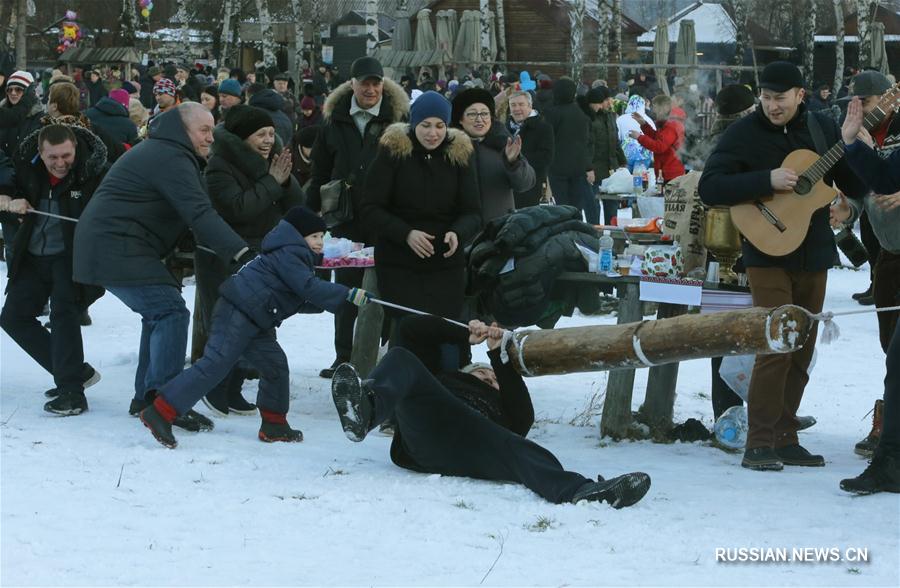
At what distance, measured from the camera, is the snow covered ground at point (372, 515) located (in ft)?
16.7

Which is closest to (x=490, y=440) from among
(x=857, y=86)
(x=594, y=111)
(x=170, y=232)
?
(x=170, y=232)

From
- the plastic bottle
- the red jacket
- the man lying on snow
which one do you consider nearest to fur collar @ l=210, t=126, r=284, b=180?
the man lying on snow

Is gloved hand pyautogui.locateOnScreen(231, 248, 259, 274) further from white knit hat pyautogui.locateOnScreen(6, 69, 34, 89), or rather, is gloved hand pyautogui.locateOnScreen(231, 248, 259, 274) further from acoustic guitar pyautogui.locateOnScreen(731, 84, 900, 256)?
white knit hat pyautogui.locateOnScreen(6, 69, 34, 89)

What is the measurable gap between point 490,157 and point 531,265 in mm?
1098

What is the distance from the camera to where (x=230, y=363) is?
739cm

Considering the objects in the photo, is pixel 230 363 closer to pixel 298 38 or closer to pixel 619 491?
pixel 619 491

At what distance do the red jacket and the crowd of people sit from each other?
19.6 ft

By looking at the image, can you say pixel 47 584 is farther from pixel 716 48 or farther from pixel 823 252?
pixel 716 48

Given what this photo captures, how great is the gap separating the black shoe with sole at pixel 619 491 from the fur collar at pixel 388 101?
367 cm

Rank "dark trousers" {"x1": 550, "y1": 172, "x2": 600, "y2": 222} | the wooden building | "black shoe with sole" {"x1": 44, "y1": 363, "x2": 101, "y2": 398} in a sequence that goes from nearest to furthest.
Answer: "black shoe with sole" {"x1": 44, "y1": 363, "x2": 101, "y2": 398} → "dark trousers" {"x1": 550, "y1": 172, "x2": 600, "y2": 222} → the wooden building

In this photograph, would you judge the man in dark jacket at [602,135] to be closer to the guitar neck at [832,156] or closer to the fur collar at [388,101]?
the fur collar at [388,101]

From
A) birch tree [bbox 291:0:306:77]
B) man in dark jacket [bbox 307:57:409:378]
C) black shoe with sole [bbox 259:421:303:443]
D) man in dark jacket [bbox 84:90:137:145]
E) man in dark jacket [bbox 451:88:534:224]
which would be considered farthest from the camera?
birch tree [bbox 291:0:306:77]

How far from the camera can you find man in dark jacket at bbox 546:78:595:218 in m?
16.3

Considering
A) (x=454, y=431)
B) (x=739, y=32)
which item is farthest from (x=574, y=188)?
(x=739, y=32)
